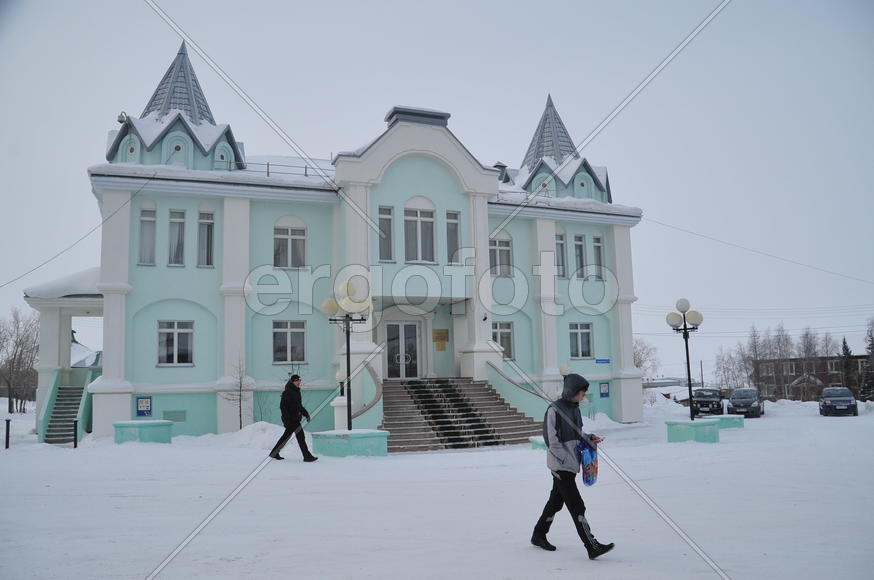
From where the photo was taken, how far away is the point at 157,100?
24719 mm

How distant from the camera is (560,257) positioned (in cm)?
2611

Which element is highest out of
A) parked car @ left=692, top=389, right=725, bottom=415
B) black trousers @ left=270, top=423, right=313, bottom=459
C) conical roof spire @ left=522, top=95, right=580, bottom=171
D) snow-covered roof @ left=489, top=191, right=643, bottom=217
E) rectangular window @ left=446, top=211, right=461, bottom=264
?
conical roof spire @ left=522, top=95, right=580, bottom=171

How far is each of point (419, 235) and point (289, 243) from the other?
13.5 ft

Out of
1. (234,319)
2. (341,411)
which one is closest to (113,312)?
(234,319)

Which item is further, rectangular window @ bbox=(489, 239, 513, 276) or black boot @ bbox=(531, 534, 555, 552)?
rectangular window @ bbox=(489, 239, 513, 276)

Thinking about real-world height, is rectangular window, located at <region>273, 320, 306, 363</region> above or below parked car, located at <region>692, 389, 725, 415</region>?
above

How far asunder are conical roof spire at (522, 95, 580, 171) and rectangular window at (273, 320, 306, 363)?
1317 centimetres

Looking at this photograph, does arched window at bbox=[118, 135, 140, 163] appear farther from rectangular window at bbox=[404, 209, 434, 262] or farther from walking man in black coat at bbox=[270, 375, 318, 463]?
walking man in black coat at bbox=[270, 375, 318, 463]

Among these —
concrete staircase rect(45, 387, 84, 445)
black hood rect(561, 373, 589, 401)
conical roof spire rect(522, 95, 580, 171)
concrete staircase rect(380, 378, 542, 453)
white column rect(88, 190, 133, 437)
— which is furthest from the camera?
conical roof spire rect(522, 95, 580, 171)

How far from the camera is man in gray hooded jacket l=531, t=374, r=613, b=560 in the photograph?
5.94 m

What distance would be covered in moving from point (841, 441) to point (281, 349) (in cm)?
1506

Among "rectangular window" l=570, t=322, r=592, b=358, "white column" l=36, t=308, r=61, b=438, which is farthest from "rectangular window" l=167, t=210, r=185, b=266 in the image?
"rectangular window" l=570, t=322, r=592, b=358

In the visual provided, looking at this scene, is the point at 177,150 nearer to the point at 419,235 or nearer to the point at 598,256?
the point at 419,235

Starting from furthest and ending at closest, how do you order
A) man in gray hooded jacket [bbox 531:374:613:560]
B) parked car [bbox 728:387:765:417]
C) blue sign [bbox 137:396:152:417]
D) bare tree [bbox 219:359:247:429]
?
parked car [bbox 728:387:765:417] < bare tree [bbox 219:359:247:429] < blue sign [bbox 137:396:152:417] < man in gray hooded jacket [bbox 531:374:613:560]
